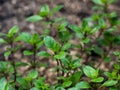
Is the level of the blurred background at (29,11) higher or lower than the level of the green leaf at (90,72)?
higher

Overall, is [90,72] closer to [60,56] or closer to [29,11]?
[60,56]

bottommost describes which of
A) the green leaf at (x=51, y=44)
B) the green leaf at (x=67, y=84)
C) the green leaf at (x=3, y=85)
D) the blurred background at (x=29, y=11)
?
the green leaf at (x=67, y=84)

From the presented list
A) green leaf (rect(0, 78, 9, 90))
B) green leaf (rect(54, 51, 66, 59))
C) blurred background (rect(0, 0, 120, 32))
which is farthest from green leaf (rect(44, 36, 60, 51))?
blurred background (rect(0, 0, 120, 32))

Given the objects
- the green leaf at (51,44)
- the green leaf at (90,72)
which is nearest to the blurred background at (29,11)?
the green leaf at (51,44)

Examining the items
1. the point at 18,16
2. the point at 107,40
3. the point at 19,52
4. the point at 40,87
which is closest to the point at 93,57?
the point at 107,40

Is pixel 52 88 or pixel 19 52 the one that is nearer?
pixel 52 88

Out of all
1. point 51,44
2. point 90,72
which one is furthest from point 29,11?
point 90,72

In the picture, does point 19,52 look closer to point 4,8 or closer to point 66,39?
point 4,8

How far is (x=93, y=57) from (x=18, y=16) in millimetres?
647

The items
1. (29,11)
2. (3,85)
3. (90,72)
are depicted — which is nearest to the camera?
(3,85)

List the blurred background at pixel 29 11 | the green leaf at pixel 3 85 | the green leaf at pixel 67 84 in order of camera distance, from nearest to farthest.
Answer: the green leaf at pixel 3 85, the green leaf at pixel 67 84, the blurred background at pixel 29 11

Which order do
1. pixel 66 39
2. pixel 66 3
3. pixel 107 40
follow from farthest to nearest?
pixel 66 3, pixel 107 40, pixel 66 39

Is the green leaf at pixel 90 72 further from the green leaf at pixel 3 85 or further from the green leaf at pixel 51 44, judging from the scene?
the green leaf at pixel 3 85

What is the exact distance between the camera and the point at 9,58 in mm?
2090
